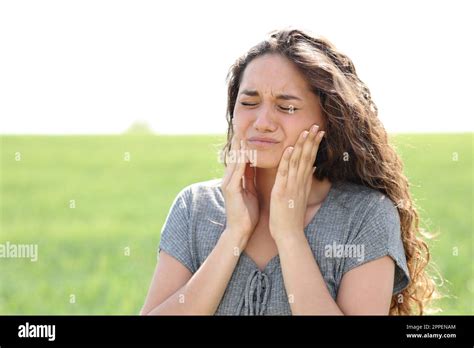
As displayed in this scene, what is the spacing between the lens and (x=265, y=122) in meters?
3.54

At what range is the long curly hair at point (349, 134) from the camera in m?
3.69

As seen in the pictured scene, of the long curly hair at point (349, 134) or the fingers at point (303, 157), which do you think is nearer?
the fingers at point (303, 157)

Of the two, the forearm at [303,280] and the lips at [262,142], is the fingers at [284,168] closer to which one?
the lips at [262,142]

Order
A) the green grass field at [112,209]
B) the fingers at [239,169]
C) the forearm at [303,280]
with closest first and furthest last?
1. the forearm at [303,280]
2. the fingers at [239,169]
3. the green grass field at [112,209]

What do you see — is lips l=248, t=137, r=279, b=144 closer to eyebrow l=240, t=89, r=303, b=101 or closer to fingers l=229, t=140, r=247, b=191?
fingers l=229, t=140, r=247, b=191

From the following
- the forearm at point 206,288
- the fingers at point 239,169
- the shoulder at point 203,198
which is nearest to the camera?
the forearm at point 206,288

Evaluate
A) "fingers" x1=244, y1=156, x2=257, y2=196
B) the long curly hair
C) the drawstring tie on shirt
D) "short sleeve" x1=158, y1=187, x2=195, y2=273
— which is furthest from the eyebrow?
the drawstring tie on shirt

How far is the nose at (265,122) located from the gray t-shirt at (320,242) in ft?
1.46

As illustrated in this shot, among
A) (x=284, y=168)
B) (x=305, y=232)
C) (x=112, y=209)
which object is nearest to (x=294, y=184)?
(x=284, y=168)

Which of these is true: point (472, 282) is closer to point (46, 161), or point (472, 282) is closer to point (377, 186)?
point (377, 186)

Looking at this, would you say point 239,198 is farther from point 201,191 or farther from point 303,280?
point 303,280

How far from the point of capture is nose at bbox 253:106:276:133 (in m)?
3.54

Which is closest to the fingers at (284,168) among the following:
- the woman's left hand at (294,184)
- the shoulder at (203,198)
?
the woman's left hand at (294,184)
